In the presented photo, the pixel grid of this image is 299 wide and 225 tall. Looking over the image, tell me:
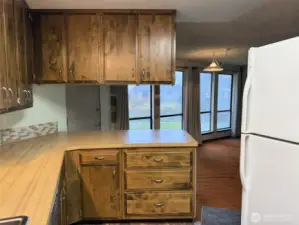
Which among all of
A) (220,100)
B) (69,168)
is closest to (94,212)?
(69,168)

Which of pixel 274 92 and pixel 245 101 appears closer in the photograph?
pixel 274 92

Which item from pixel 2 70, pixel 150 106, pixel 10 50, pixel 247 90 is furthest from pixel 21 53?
pixel 150 106

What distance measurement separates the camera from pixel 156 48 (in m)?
2.65

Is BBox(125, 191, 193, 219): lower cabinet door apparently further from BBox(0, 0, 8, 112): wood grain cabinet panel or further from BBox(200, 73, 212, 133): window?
BBox(200, 73, 212, 133): window

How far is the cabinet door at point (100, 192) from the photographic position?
8.33 feet

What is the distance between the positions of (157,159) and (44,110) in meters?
1.45

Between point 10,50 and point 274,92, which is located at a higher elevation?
point 10,50

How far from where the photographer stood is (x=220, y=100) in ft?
26.8

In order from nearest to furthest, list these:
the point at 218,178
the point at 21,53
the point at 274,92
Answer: the point at 274,92, the point at 21,53, the point at 218,178

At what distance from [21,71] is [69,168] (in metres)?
0.97

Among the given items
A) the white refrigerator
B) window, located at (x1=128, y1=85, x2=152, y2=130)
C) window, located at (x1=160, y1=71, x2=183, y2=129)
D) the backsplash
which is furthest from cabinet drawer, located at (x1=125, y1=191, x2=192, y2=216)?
window, located at (x1=160, y1=71, x2=183, y2=129)

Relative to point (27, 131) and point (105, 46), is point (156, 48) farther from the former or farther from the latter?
point (27, 131)

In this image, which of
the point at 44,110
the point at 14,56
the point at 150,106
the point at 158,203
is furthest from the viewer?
the point at 150,106

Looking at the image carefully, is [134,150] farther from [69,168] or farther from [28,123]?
[28,123]
